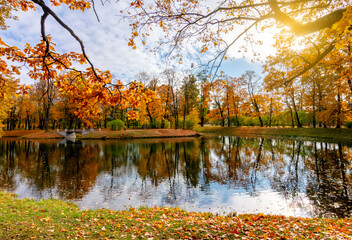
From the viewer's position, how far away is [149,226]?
16.0 ft

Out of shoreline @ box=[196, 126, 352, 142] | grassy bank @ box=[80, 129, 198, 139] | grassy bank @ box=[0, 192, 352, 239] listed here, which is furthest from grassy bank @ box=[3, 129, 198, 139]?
grassy bank @ box=[0, 192, 352, 239]

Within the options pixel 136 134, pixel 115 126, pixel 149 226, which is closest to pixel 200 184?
pixel 149 226

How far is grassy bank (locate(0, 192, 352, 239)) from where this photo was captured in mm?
4211

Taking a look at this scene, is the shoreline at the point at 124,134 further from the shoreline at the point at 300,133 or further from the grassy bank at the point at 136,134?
the shoreline at the point at 300,133

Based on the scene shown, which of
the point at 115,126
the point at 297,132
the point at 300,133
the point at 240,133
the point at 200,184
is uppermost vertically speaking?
the point at 115,126

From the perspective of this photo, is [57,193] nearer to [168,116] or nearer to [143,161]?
[143,161]

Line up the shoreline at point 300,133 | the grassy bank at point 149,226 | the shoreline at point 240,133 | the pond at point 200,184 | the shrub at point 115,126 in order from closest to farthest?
the grassy bank at point 149,226
the pond at point 200,184
the shoreline at point 300,133
the shoreline at point 240,133
the shrub at point 115,126

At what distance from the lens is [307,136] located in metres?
29.8

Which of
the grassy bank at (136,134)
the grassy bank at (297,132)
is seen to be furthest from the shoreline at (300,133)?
the grassy bank at (136,134)

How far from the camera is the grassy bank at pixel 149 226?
13.8ft

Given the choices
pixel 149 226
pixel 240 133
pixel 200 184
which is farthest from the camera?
pixel 240 133

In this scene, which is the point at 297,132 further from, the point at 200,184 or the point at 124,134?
the point at 124,134

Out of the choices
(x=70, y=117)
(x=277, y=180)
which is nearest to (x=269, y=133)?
(x=277, y=180)

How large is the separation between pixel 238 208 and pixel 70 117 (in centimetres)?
4742
